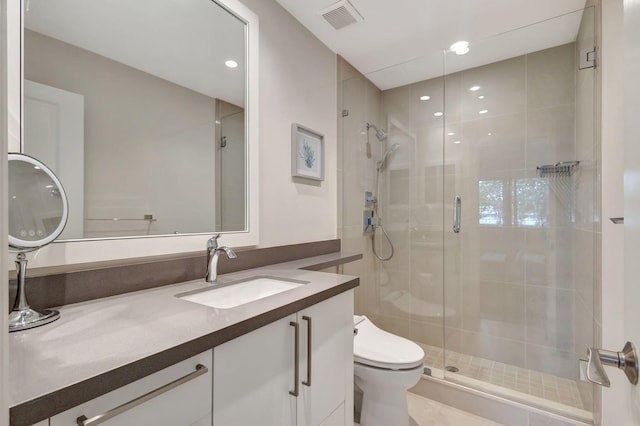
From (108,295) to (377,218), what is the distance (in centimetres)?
205

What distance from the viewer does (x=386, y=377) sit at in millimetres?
1522

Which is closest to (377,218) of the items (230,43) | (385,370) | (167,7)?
(385,370)

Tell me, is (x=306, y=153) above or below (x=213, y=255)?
above

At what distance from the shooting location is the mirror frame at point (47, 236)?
74 centimetres

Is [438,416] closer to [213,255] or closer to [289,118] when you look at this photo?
[213,255]

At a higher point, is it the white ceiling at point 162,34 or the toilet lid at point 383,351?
the white ceiling at point 162,34

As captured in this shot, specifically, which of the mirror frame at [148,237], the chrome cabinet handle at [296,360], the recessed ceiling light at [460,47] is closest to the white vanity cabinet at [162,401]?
the chrome cabinet handle at [296,360]

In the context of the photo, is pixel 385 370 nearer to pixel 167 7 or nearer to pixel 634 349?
pixel 634 349

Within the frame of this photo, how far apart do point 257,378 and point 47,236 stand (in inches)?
27.3

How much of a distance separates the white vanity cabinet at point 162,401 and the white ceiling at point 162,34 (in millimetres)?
1057

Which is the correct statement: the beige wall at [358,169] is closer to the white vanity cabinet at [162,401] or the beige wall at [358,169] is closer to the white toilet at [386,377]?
the white toilet at [386,377]

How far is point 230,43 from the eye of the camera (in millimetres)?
1508

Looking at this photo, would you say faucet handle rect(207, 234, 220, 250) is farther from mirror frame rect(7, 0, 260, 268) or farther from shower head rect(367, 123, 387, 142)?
shower head rect(367, 123, 387, 142)

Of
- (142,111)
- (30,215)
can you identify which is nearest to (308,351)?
(30,215)
